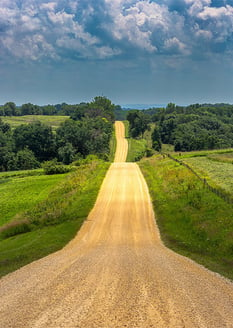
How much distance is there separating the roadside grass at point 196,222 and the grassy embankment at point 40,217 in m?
8.66

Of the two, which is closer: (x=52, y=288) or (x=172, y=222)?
(x=52, y=288)

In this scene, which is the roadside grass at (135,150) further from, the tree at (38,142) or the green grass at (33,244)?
the green grass at (33,244)

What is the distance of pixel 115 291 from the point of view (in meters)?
14.0

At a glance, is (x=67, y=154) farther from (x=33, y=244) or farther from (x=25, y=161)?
(x=33, y=244)

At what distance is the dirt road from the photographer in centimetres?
1150

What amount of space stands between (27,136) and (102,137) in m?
31.7

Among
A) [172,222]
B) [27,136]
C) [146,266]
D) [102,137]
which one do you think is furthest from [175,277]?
[27,136]

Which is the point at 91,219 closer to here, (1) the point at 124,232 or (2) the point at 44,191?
(1) the point at 124,232

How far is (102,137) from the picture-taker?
436 ft

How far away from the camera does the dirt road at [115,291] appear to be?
453 inches

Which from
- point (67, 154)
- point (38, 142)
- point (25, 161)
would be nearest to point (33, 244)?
point (67, 154)

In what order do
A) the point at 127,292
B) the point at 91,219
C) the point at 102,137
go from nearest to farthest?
the point at 127,292
the point at 91,219
the point at 102,137

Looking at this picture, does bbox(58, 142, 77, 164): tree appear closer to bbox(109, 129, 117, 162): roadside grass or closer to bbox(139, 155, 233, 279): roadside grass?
bbox(109, 129, 117, 162): roadside grass

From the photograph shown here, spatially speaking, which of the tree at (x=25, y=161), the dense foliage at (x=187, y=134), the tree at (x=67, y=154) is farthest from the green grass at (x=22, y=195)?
the dense foliage at (x=187, y=134)
